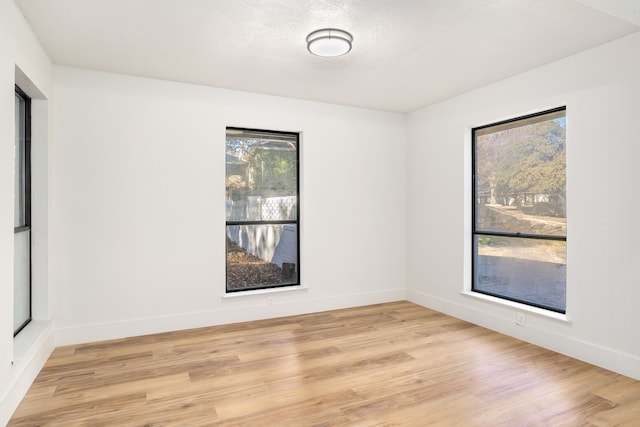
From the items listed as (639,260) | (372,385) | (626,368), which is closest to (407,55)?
(639,260)

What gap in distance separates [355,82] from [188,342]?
2.92 m

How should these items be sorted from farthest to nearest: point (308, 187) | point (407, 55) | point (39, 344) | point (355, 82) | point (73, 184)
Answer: point (308, 187)
point (355, 82)
point (73, 184)
point (407, 55)
point (39, 344)

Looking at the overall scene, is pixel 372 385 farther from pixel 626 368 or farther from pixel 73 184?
pixel 73 184

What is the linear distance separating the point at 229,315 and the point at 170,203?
131 centimetres

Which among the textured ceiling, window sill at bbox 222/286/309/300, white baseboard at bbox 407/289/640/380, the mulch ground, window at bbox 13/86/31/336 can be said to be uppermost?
the textured ceiling

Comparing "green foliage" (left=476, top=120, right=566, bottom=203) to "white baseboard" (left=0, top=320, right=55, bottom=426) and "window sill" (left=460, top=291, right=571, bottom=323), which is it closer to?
"window sill" (left=460, top=291, right=571, bottom=323)

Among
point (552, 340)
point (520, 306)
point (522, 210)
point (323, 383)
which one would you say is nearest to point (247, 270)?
point (323, 383)

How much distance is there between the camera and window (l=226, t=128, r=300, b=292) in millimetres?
4227

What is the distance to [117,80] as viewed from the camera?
359cm

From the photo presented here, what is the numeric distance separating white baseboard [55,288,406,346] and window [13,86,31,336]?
51 centimetres

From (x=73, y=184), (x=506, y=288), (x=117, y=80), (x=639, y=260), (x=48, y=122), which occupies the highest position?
(x=117, y=80)

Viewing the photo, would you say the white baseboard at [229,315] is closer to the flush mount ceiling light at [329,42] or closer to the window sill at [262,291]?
the window sill at [262,291]

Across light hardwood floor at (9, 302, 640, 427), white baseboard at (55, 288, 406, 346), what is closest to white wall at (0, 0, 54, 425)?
light hardwood floor at (9, 302, 640, 427)

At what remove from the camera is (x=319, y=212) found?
4.58 m
